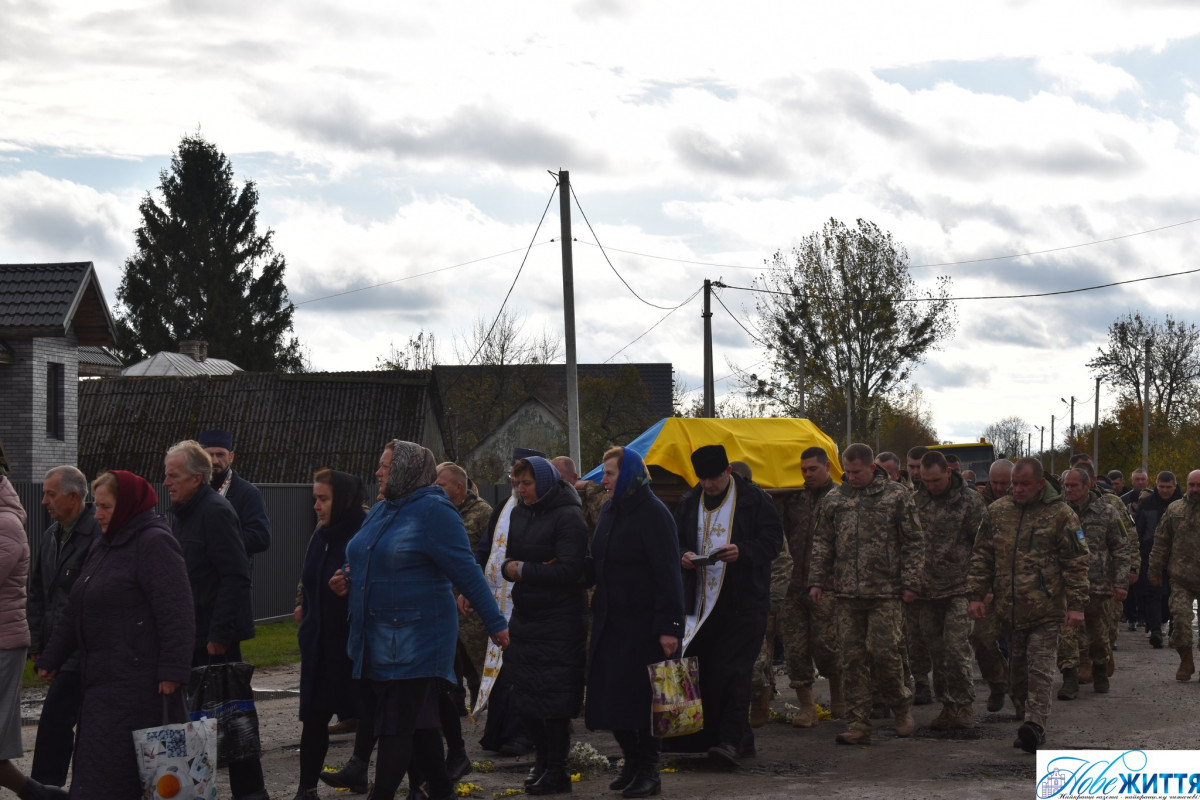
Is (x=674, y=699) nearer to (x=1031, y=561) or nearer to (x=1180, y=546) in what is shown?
(x=1031, y=561)

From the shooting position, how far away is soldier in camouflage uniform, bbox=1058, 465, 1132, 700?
12.4m

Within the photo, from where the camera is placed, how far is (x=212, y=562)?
24.7 feet

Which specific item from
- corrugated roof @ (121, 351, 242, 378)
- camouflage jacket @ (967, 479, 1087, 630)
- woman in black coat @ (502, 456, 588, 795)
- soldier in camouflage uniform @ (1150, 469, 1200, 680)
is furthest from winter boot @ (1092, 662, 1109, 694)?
corrugated roof @ (121, 351, 242, 378)

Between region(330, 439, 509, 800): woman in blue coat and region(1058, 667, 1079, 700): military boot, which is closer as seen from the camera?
region(330, 439, 509, 800): woman in blue coat

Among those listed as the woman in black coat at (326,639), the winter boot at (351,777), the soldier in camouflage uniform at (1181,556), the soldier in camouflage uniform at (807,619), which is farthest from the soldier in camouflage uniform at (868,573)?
the soldier in camouflage uniform at (1181,556)

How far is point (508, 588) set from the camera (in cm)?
975

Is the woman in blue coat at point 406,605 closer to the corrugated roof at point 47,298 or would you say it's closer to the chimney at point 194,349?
the corrugated roof at point 47,298

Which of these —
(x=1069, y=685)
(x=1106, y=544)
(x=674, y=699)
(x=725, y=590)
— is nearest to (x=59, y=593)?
(x=674, y=699)

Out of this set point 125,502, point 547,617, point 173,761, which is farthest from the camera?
point 547,617

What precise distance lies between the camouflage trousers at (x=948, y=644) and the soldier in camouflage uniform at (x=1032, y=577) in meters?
0.41

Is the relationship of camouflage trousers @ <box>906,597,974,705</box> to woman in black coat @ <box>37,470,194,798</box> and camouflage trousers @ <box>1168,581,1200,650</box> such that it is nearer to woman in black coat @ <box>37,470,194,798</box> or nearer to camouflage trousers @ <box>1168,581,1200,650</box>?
camouflage trousers @ <box>1168,581,1200,650</box>

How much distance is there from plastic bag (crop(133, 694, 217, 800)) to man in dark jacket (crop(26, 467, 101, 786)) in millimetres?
1212

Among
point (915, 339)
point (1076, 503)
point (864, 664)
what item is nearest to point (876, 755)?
point (864, 664)

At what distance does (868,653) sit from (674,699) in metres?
2.46
